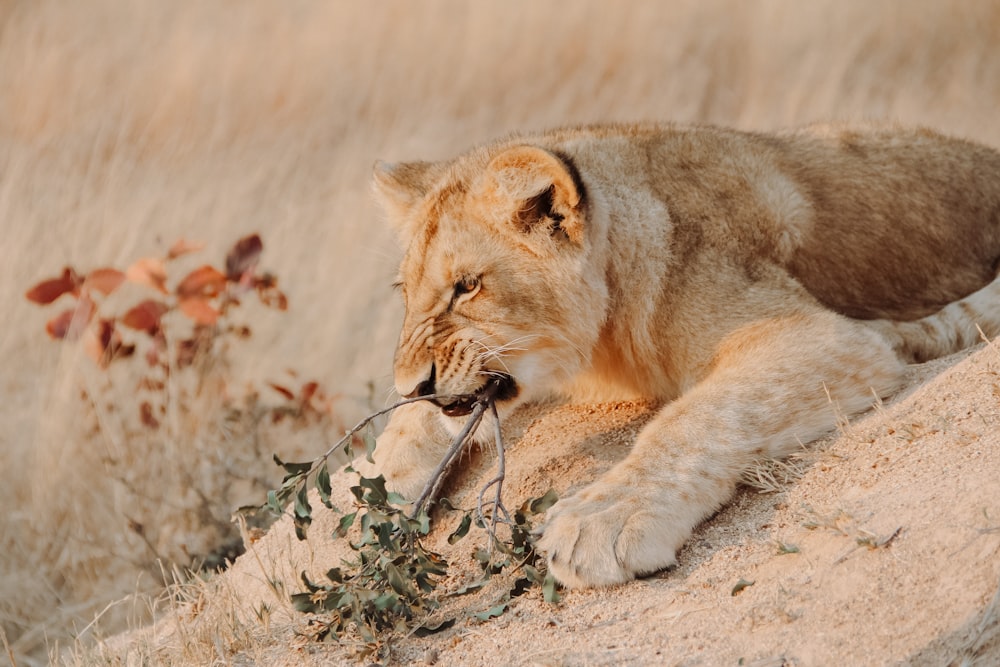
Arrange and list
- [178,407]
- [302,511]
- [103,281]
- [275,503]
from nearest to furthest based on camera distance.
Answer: [275,503], [302,511], [103,281], [178,407]

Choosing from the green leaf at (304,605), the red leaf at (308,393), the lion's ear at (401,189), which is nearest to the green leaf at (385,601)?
the green leaf at (304,605)

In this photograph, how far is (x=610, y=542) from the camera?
11.0 feet

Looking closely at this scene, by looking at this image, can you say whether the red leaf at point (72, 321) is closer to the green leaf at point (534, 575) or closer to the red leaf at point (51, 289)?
the red leaf at point (51, 289)

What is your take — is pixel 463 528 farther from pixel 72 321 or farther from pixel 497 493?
pixel 72 321

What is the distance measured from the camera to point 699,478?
3615 millimetres

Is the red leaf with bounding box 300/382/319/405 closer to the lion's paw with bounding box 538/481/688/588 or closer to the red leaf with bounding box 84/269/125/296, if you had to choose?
the red leaf with bounding box 84/269/125/296

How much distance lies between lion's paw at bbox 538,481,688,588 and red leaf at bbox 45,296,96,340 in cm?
404

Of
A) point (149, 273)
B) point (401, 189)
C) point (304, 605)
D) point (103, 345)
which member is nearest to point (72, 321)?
point (103, 345)

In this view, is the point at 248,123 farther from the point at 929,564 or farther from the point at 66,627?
the point at 929,564

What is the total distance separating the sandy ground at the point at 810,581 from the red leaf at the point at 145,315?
2477 mm

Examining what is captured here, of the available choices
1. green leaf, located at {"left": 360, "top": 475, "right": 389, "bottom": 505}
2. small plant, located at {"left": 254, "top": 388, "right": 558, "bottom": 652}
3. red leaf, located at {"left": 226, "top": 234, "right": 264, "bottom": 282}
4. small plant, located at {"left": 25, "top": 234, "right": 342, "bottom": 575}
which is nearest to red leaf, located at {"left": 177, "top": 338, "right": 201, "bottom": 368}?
small plant, located at {"left": 25, "top": 234, "right": 342, "bottom": 575}

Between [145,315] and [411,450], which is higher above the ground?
[145,315]

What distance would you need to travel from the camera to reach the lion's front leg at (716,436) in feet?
11.1

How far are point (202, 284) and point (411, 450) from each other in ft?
7.90
